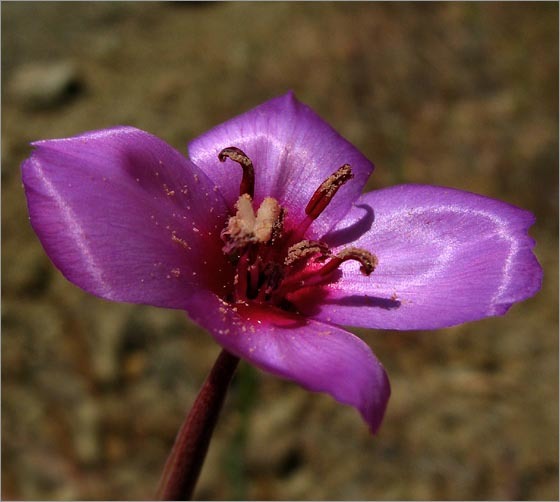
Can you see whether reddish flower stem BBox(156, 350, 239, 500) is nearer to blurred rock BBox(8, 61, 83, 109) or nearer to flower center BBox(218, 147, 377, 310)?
flower center BBox(218, 147, 377, 310)

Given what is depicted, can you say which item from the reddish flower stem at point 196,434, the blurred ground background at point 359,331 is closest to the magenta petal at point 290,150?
the reddish flower stem at point 196,434

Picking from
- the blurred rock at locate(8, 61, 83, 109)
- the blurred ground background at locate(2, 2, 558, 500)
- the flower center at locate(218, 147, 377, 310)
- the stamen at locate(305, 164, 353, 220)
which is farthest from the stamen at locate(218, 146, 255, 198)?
the blurred rock at locate(8, 61, 83, 109)

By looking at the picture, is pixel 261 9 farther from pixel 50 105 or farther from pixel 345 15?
pixel 50 105

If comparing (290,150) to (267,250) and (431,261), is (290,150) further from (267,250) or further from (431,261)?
(431,261)

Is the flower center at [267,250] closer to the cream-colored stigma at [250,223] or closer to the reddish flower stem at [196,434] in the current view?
the cream-colored stigma at [250,223]

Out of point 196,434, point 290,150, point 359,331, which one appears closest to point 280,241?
point 290,150

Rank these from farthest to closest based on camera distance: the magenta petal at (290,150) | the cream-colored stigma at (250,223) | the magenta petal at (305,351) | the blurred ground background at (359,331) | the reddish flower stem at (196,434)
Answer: the blurred ground background at (359,331) < the magenta petal at (290,150) < the cream-colored stigma at (250,223) < the reddish flower stem at (196,434) < the magenta petal at (305,351)
